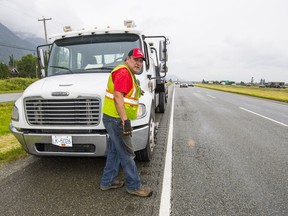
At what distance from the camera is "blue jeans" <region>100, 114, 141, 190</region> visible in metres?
2.98

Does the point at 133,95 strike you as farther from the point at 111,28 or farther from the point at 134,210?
the point at 111,28

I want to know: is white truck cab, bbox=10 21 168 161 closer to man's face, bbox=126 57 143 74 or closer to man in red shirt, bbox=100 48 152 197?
man in red shirt, bbox=100 48 152 197

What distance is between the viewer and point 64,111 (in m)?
3.38

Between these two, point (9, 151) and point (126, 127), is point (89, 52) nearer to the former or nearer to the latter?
point (126, 127)

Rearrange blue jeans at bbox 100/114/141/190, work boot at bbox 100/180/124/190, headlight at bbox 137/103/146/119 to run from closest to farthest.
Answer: blue jeans at bbox 100/114/141/190, work boot at bbox 100/180/124/190, headlight at bbox 137/103/146/119

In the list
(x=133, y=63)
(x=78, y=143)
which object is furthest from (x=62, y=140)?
(x=133, y=63)

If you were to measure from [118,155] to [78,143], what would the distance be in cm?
67

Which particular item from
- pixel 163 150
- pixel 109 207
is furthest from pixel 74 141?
pixel 163 150

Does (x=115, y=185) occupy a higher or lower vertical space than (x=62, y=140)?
lower

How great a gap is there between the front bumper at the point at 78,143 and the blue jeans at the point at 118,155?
178 millimetres

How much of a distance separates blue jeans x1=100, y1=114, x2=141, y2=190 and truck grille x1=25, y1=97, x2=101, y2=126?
0.39 meters

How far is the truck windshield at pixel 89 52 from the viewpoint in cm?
451

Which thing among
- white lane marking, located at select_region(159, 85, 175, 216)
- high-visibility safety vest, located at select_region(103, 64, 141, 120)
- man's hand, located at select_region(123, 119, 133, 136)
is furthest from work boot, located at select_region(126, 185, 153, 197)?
high-visibility safety vest, located at select_region(103, 64, 141, 120)

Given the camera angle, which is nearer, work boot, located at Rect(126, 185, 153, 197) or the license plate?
work boot, located at Rect(126, 185, 153, 197)
